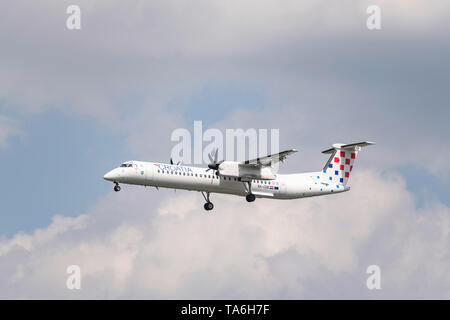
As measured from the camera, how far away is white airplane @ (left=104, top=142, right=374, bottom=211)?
58562 mm

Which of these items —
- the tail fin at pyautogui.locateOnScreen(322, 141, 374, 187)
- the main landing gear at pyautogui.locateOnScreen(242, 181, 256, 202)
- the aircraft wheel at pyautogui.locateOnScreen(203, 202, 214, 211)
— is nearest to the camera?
the main landing gear at pyautogui.locateOnScreen(242, 181, 256, 202)

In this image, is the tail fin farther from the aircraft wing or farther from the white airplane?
the aircraft wing

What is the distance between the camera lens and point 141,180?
58.4m

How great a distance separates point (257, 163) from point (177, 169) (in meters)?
6.01

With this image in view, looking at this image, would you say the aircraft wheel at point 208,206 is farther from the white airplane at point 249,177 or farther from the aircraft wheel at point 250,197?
the aircraft wheel at point 250,197

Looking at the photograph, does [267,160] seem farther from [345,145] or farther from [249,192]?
[345,145]

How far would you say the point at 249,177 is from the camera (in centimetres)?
6153

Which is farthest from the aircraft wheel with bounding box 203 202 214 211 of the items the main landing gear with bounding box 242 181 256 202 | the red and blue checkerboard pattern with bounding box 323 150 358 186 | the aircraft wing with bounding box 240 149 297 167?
the red and blue checkerboard pattern with bounding box 323 150 358 186

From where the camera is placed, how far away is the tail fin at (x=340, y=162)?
6619cm

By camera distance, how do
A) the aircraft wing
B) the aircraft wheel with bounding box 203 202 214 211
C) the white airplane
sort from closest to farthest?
the white airplane
the aircraft wing
the aircraft wheel with bounding box 203 202 214 211

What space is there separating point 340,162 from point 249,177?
9119 millimetres

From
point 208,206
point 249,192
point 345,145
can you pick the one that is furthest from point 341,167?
point 208,206
